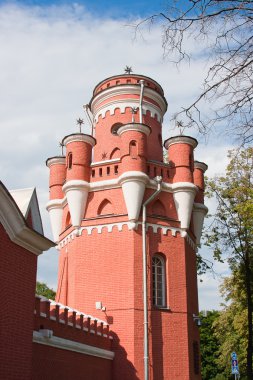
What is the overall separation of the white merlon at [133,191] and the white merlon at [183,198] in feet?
5.58

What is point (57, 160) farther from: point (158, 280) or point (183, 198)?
point (158, 280)

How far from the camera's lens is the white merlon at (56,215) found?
70.9 feet

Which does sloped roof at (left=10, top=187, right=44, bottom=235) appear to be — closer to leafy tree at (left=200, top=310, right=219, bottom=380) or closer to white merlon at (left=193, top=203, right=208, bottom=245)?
white merlon at (left=193, top=203, right=208, bottom=245)

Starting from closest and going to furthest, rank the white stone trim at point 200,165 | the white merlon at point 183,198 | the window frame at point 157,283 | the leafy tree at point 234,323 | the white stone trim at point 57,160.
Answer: the window frame at point 157,283 → the white merlon at point 183,198 → the white stone trim at point 57,160 → the white stone trim at point 200,165 → the leafy tree at point 234,323

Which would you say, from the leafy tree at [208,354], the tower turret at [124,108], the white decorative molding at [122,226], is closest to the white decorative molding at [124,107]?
the tower turret at [124,108]

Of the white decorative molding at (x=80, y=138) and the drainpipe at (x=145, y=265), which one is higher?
the white decorative molding at (x=80, y=138)

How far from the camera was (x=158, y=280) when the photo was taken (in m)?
18.9

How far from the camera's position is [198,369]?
19.4 metres

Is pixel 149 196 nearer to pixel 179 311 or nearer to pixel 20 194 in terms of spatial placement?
pixel 179 311

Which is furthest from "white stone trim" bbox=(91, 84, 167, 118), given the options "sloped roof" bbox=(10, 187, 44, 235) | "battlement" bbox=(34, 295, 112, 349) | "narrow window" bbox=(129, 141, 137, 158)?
"sloped roof" bbox=(10, 187, 44, 235)

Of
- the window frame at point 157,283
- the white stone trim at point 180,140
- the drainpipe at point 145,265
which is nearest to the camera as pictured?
the drainpipe at point 145,265

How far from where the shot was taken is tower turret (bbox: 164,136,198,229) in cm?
1989

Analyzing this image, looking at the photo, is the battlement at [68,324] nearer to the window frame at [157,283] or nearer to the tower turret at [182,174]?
the window frame at [157,283]

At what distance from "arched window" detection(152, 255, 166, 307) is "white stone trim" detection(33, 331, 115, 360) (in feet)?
8.79
